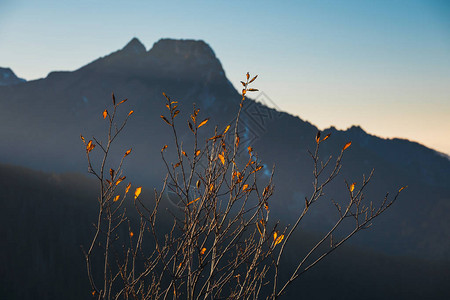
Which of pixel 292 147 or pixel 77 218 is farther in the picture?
pixel 292 147

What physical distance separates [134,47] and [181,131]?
53.6 metres

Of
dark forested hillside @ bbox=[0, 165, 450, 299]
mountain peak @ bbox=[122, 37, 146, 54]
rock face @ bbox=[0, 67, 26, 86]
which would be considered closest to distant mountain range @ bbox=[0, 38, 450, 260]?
mountain peak @ bbox=[122, 37, 146, 54]

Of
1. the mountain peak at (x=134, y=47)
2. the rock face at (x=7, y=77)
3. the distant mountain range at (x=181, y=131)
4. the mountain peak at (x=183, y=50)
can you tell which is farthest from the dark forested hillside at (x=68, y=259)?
the rock face at (x=7, y=77)

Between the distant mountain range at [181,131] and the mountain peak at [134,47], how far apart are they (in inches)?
15.5

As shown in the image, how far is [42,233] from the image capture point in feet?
109

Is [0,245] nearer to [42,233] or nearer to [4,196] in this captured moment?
[42,233]

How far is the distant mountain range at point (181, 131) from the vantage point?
9994cm

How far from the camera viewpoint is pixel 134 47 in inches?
5408

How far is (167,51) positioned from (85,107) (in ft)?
131

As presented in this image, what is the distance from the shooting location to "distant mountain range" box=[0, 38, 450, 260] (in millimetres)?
99938

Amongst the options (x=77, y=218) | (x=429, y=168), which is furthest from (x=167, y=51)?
(x=429, y=168)

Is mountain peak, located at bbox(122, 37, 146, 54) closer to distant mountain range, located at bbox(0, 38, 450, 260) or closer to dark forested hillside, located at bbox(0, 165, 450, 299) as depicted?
distant mountain range, located at bbox(0, 38, 450, 260)

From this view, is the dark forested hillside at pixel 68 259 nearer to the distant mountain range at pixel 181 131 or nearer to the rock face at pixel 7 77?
the distant mountain range at pixel 181 131

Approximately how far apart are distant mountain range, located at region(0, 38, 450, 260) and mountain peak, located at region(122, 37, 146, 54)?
0.39 metres
